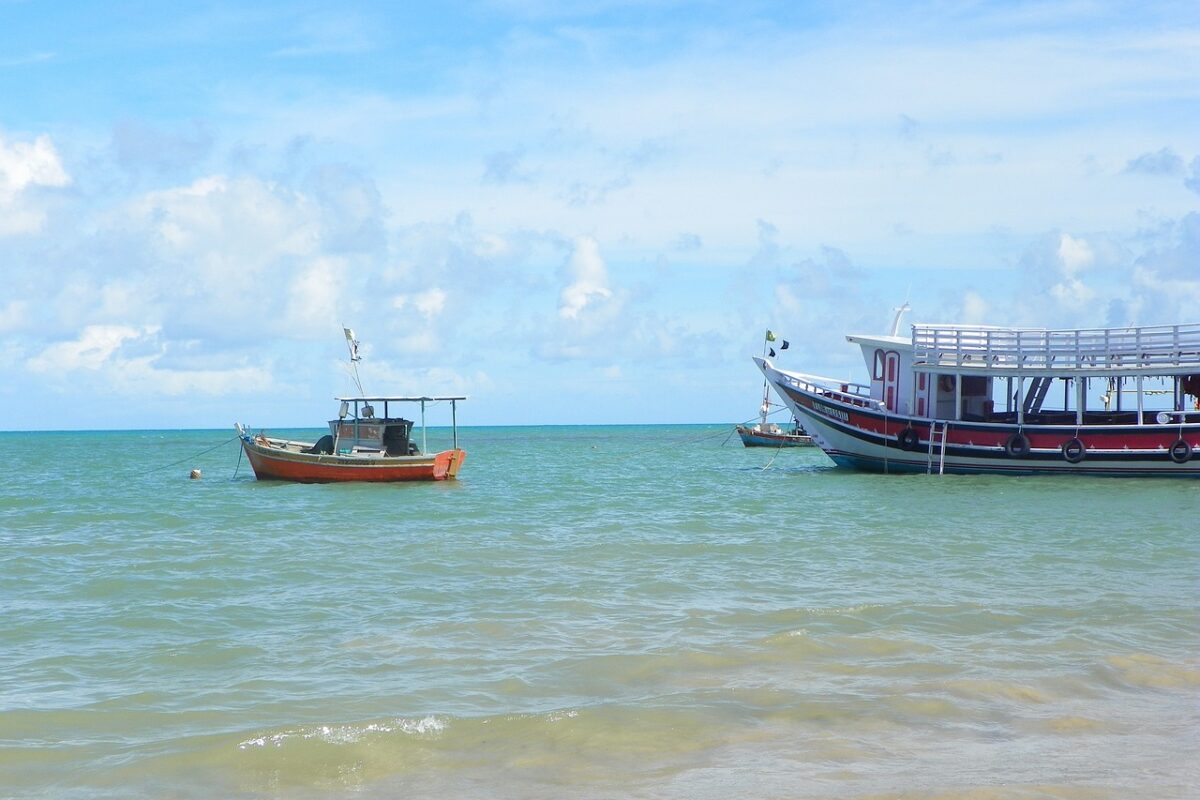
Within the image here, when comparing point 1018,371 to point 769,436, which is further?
point 769,436

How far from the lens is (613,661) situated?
32.1ft

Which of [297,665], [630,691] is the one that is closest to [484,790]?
[630,691]

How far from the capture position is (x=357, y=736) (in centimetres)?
775

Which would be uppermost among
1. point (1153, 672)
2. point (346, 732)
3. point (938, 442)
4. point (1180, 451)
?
point (938, 442)

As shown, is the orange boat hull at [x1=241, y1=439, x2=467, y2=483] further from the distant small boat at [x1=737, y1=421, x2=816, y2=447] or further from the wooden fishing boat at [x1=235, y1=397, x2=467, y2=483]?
the distant small boat at [x1=737, y1=421, x2=816, y2=447]

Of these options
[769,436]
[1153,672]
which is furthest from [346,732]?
[769,436]

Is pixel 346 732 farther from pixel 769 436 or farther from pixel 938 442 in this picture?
pixel 769 436

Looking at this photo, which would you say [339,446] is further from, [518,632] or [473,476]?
[518,632]

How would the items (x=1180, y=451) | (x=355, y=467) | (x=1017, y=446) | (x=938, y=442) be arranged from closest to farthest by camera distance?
(x=1180, y=451) → (x=1017, y=446) → (x=938, y=442) → (x=355, y=467)

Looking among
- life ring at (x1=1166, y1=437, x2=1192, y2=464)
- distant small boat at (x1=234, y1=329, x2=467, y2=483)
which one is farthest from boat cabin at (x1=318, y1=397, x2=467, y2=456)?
life ring at (x1=1166, y1=437, x2=1192, y2=464)

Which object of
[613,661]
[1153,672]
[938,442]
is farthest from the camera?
[938,442]

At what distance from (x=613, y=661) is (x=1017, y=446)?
21.7 meters

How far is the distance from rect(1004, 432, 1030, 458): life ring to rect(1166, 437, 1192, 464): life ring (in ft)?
10.3

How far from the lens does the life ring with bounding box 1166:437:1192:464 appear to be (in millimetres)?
27125
